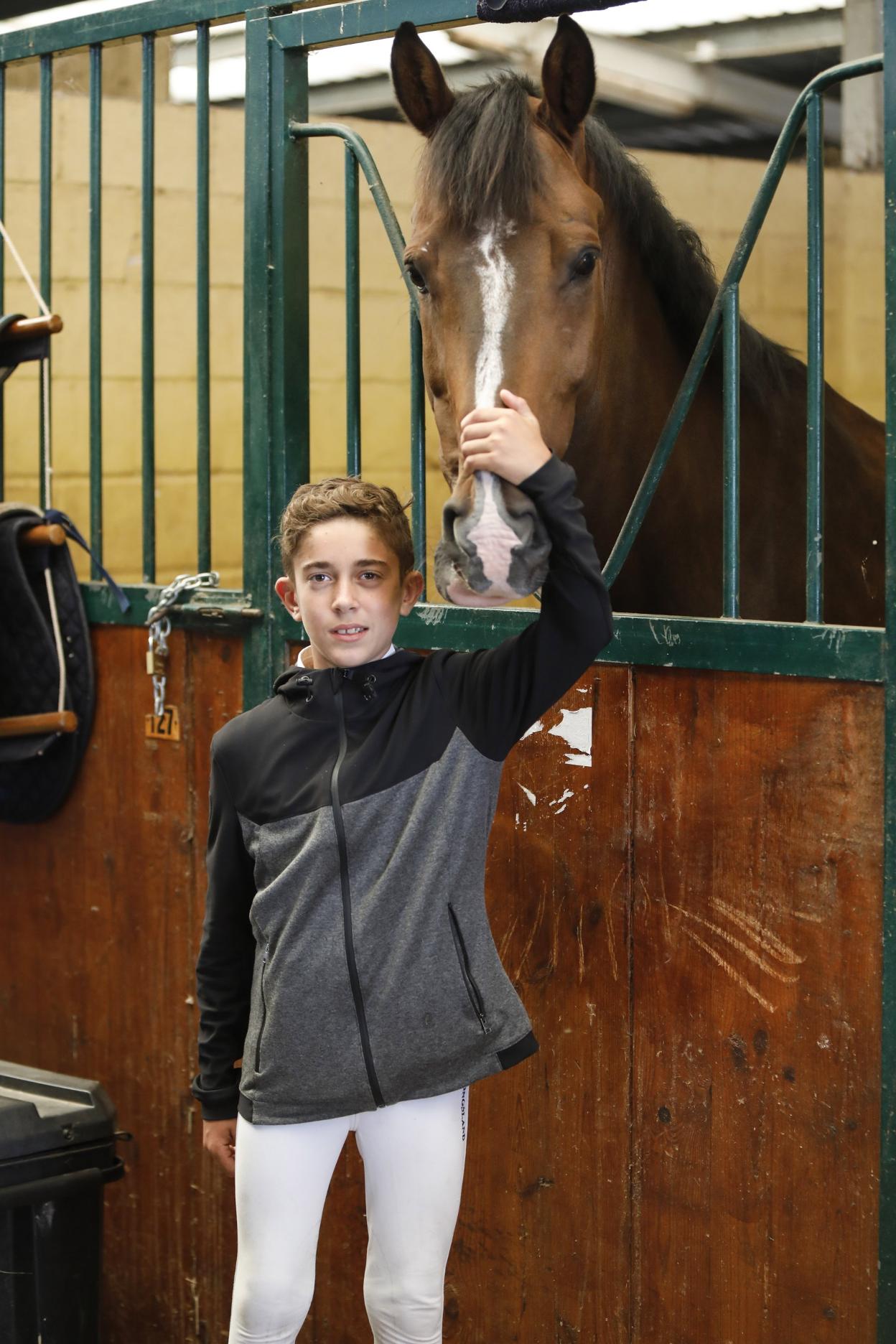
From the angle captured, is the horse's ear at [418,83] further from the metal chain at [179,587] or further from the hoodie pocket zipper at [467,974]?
the hoodie pocket zipper at [467,974]

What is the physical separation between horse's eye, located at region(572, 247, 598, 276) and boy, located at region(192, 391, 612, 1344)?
0.85ft

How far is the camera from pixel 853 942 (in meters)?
1.59

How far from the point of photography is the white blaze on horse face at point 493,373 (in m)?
1.31

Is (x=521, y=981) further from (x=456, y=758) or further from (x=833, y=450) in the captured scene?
(x=833, y=450)

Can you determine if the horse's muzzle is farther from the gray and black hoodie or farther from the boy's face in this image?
the boy's face

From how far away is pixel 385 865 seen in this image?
1434mm

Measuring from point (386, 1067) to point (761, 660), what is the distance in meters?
0.64

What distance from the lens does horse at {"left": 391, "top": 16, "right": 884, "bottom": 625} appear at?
1.51m

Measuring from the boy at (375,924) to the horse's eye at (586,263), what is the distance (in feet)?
0.85

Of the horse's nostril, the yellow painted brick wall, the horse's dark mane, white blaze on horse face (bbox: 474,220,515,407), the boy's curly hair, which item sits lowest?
the horse's nostril

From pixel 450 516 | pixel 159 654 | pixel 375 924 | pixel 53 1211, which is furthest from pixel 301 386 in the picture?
pixel 53 1211

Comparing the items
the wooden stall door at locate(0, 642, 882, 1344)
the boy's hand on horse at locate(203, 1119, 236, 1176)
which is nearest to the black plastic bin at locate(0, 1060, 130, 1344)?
the wooden stall door at locate(0, 642, 882, 1344)

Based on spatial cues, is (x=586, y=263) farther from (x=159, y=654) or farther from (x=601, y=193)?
(x=159, y=654)

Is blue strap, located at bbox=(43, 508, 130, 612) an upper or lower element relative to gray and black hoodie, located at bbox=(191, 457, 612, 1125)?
upper
